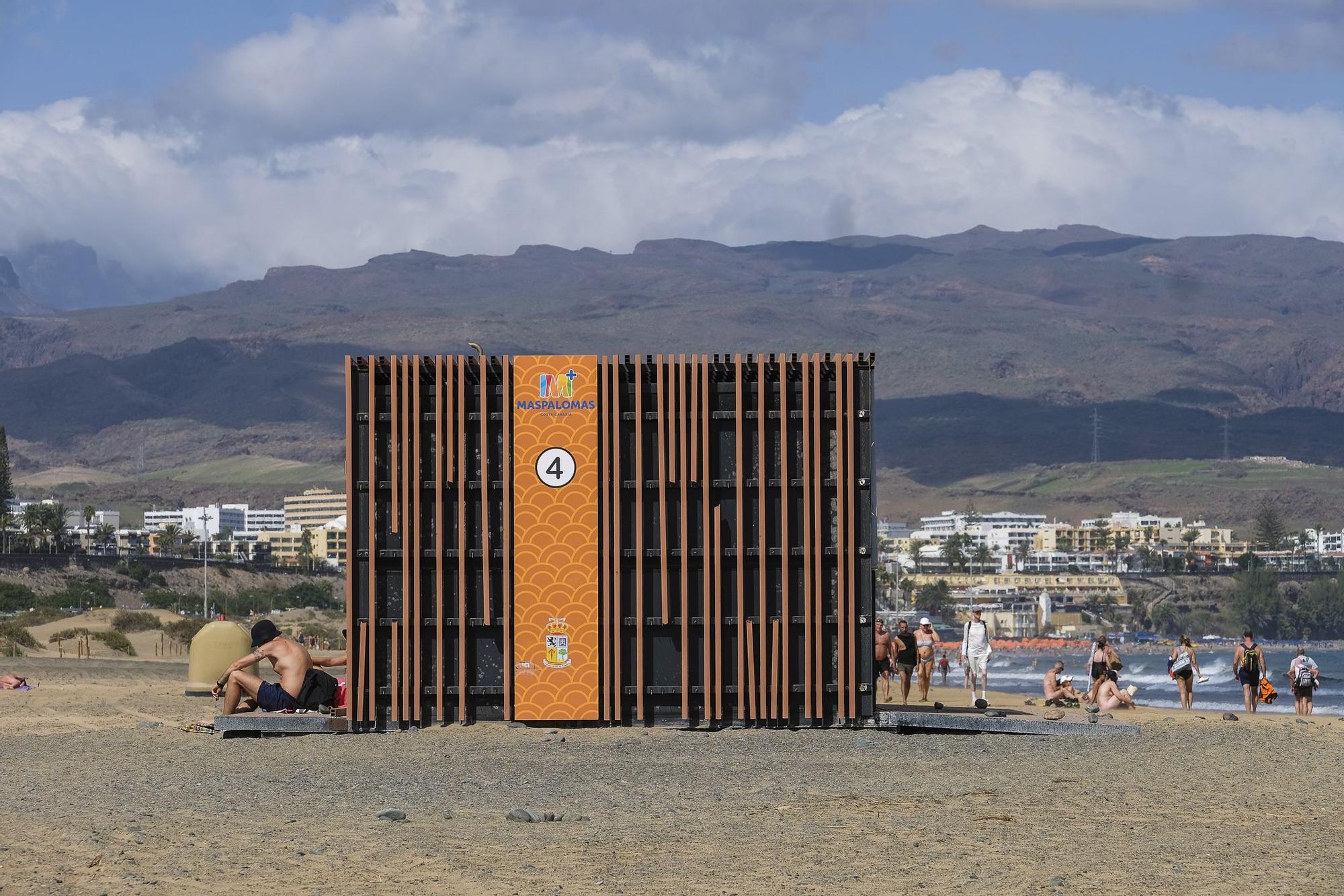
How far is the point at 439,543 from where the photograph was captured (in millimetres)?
22078

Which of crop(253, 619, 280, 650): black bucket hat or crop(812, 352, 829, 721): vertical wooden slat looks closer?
crop(812, 352, 829, 721): vertical wooden slat

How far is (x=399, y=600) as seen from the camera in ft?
72.9

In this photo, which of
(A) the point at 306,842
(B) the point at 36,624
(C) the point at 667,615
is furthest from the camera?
(B) the point at 36,624

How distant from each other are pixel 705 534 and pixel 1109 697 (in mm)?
10021

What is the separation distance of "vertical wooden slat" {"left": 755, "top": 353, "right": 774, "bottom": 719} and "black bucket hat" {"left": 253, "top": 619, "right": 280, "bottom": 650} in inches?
223

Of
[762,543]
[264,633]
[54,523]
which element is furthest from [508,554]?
[54,523]

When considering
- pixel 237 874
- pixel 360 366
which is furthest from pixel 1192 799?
pixel 360 366

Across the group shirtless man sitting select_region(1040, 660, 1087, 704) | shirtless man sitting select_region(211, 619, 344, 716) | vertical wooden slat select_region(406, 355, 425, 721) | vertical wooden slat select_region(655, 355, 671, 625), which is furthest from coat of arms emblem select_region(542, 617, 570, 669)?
shirtless man sitting select_region(1040, 660, 1087, 704)

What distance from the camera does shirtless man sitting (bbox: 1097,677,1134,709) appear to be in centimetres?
2911

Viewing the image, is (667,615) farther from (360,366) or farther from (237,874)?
(237,874)

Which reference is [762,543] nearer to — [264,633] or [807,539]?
[807,539]

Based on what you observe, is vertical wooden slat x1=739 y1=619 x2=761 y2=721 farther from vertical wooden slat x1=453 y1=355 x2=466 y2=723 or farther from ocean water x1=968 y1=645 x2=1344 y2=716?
ocean water x1=968 y1=645 x2=1344 y2=716

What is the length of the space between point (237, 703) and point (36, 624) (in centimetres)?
5315

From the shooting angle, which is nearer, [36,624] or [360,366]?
[360,366]
